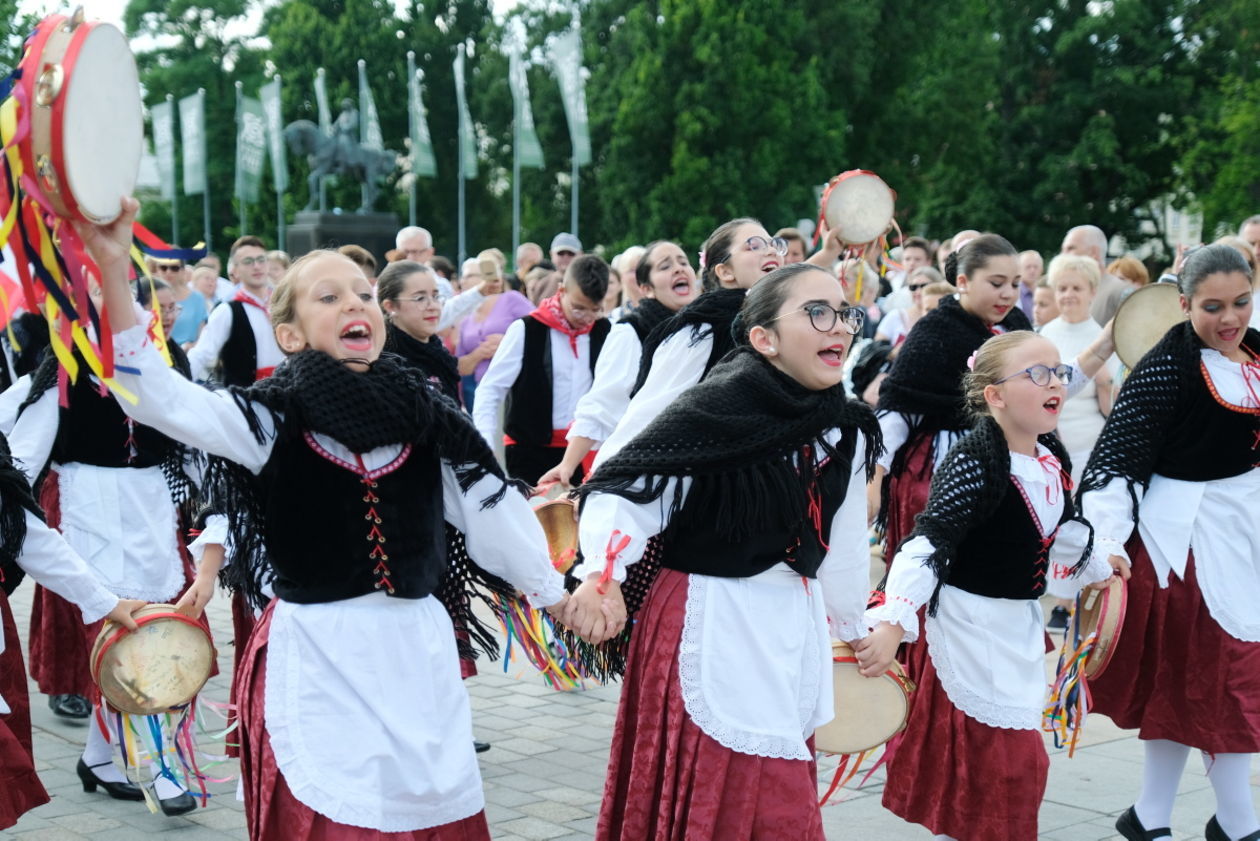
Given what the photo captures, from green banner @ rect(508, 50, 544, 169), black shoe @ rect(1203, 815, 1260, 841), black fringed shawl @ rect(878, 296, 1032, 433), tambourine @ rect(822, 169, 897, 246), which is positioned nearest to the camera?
black shoe @ rect(1203, 815, 1260, 841)

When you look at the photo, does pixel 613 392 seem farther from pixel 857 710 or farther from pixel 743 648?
pixel 743 648

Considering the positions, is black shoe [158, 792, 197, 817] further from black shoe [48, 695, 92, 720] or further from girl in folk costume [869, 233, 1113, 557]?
girl in folk costume [869, 233, 1113, 557]

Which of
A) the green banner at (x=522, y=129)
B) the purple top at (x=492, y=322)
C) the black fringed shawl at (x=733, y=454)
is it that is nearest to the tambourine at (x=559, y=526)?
the black fringed shawl at (x=733, y=454)

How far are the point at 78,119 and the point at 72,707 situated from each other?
466 cm

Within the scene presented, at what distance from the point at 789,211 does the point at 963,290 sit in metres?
34.7

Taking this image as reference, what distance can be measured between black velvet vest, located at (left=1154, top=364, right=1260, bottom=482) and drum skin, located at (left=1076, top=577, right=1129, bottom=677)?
564 mm

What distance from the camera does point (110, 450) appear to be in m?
5.86

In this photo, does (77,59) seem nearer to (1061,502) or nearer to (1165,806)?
(1061,502)

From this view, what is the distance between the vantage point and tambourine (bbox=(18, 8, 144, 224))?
8.91 feet

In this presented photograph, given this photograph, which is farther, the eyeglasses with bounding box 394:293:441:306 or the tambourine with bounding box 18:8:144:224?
the eyeglasses with bounding box 394:293:441:306

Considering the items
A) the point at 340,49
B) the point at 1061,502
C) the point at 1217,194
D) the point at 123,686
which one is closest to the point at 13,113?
the point at 123,686

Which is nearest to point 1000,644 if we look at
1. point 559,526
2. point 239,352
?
point 559,526

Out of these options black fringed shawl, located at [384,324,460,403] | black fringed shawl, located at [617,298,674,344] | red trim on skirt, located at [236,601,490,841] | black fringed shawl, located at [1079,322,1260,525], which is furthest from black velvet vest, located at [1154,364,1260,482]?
black fringed shawl, located at [384,324,460,403]

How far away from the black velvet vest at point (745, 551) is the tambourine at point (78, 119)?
159cm
